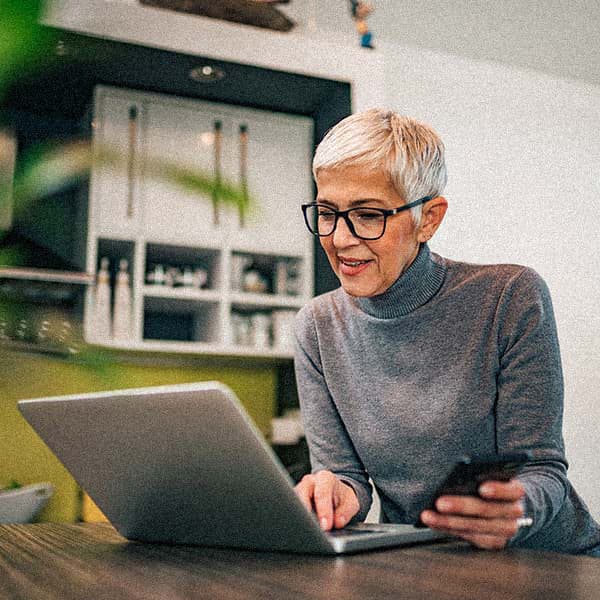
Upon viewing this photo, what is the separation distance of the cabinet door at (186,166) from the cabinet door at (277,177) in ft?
0.28

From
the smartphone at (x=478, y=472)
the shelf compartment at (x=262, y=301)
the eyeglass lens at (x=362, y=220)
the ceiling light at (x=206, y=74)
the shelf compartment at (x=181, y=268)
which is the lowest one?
the smartphone at (x=478, y=472)

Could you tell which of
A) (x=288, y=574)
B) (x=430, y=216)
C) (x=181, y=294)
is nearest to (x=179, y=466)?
(x=288, y=574)

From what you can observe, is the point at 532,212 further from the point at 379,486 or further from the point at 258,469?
the point at 258,469

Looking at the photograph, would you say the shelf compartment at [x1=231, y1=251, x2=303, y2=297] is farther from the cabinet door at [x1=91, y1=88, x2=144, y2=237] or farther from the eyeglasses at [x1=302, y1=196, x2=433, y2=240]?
the eyeglasses at [x1=302, y1=196, x2=433, y2=240]

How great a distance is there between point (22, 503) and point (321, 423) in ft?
4.72

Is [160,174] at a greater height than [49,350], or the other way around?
[160,174]

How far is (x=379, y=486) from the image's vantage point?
4.41 feet

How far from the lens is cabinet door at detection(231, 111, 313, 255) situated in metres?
3.32

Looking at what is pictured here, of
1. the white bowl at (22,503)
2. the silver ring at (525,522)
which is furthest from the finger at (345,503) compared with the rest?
the white bowl at (22,503)

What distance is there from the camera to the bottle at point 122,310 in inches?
121

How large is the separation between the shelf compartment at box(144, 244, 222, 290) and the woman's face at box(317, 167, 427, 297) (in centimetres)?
194

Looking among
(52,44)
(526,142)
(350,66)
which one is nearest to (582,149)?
(526,142)

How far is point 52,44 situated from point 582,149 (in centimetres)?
229

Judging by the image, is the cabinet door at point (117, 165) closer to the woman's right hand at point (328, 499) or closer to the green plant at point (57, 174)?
the green plant at point (57, 174)
